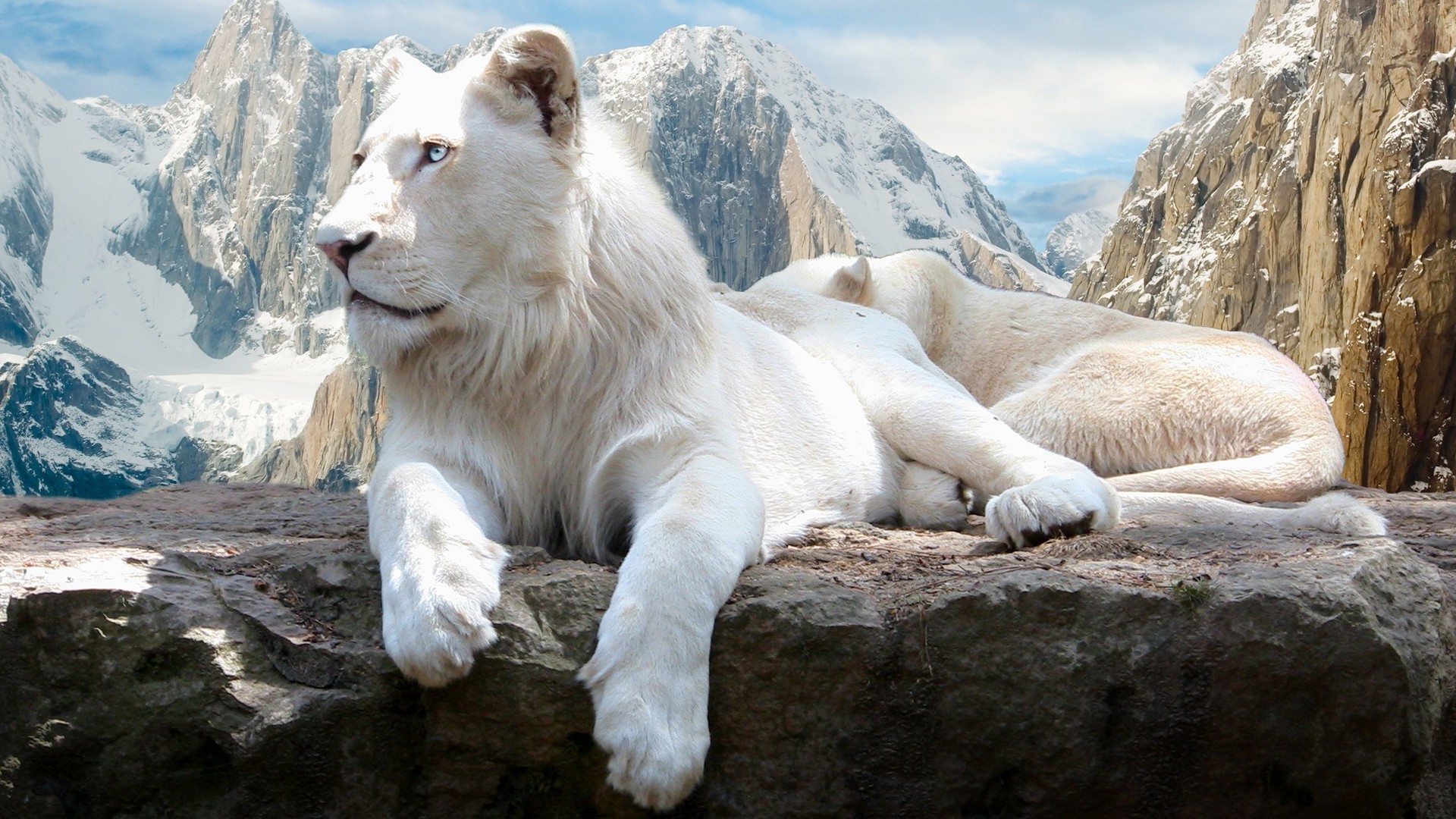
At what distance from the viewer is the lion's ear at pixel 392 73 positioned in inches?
138

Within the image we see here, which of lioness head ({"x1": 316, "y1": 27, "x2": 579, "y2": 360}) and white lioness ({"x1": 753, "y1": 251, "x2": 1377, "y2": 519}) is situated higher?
lioness head ({"x1": 316, "y1": 27, "x2": 579, "y2": 360})

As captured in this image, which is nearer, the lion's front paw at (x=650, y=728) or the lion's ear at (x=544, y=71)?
the lion's front paw at (x=650, y=728)

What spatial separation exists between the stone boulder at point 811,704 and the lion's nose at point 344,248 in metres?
0.86

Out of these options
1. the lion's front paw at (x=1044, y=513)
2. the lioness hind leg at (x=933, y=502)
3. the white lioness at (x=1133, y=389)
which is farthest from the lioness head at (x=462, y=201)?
the white lioness at (x=1133, y=389)

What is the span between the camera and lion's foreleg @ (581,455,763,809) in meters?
2.15

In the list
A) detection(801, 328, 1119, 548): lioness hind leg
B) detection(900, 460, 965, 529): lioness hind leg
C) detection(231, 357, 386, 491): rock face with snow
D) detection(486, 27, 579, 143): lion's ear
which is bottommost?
detection(231, 357, 386, 491): rock face with snow

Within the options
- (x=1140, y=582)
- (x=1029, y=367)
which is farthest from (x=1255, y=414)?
(x=1140, y=582)

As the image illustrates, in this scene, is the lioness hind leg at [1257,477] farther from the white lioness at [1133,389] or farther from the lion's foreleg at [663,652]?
the lion's foreleg at [663,652]

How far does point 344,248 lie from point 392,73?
1053mm

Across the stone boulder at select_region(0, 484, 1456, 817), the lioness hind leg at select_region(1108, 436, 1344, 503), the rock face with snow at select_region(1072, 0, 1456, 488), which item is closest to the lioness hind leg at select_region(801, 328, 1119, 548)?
the stone boulder at select_region(0, 484, 1456, 817)

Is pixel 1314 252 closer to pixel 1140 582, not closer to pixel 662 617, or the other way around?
pixel 1140 582

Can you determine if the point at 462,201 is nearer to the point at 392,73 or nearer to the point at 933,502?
the point at 392,73

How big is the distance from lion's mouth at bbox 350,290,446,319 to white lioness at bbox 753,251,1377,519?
2.56 m

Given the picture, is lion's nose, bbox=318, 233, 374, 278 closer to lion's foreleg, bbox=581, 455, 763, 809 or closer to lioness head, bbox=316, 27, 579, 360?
lioness head, bbox=316, 27, 579, 360
